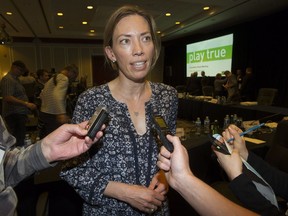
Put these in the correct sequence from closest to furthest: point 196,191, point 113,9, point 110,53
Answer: point 196,191
point 110,53
point 113,9

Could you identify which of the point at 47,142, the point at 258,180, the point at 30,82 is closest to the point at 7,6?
the point at 30,82

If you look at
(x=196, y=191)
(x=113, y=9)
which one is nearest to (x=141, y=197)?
(x=196, y=191)

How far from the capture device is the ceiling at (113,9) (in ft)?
21.1

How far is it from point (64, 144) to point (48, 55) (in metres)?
12.5

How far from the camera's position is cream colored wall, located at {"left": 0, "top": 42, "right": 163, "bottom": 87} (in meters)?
11.6

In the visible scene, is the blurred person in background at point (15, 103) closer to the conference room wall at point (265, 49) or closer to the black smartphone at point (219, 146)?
the black smartphone at point (219, 146)

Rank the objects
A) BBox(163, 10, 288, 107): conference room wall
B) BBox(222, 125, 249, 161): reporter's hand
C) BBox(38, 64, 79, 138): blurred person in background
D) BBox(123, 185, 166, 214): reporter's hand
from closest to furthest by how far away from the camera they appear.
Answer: BBox(123, 185, 166, 214): reporter's hand < BBox(222, 125, 249, 161): reporter's hand < BBox(38, 64, 79, 138): blurred person in background < BBox(163, 10, 288, 107): conference room wall

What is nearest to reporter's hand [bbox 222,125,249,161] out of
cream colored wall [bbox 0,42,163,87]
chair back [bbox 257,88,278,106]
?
chair back [bbox 257,88,278,106]

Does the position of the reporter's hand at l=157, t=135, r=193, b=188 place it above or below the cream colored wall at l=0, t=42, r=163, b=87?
below

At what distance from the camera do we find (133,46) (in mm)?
1104

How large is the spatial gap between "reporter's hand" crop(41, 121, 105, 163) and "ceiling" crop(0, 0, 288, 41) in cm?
613

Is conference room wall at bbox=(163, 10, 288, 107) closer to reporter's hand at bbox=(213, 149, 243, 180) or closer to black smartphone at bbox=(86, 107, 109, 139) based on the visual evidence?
reporter's hand at bbox=(213, 149, 243, 180)

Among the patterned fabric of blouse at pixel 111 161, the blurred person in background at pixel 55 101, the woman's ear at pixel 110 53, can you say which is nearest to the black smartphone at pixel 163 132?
the patterned fabric of blouse at pixel 111 161

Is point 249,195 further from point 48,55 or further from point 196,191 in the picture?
point 48,55
